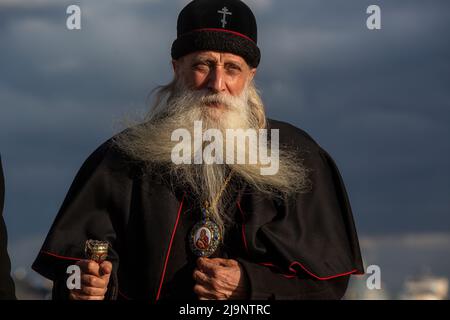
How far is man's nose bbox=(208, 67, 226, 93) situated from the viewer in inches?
309

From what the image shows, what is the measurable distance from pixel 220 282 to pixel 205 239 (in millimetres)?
384

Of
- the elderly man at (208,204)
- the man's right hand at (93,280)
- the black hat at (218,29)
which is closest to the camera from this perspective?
the man's right hand at (93,280)

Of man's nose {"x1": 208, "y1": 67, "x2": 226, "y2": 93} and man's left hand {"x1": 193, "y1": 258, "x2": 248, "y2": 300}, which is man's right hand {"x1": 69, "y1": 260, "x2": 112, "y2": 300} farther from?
man's nose {"x1": 208, "y1": 67, "x2": 226, "y2": 93}

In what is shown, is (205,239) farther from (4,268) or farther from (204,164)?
(4,268)

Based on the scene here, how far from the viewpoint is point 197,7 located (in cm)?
845

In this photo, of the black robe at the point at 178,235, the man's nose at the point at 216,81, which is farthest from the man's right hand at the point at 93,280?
the man's nose at the point at 216,81

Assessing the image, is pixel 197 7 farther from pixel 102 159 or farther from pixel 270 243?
pixel 270 243

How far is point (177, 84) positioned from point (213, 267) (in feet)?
5.80

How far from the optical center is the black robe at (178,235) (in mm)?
7508

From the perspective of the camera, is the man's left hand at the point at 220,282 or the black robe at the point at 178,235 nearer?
the man's left hand at the point at 220,282

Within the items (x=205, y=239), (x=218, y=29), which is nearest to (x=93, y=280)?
(x=205, y=239)

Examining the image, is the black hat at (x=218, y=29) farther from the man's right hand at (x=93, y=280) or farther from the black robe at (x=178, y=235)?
the man's right hand at (x=93, y=280)

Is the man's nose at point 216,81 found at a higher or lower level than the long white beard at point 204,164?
higher
